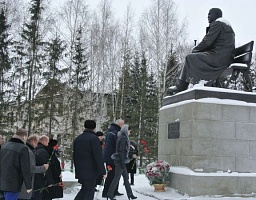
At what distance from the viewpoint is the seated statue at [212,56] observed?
9281 millimetres

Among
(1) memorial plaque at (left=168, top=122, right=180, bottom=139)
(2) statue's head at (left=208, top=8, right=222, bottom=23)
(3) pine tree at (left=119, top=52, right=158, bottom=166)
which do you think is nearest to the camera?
(1) memorial plaque at (left=168, top=122, right=180, bottom=139)

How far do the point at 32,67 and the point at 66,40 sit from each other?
3546 mm

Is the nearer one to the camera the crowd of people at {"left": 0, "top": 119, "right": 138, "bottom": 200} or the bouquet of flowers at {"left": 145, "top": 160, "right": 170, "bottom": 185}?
the crowd of people at {"left": 0, "top": 119, "right": 138, "bottom": 200}

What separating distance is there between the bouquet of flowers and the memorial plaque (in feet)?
2.45

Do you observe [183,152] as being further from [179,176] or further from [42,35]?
[42,35]

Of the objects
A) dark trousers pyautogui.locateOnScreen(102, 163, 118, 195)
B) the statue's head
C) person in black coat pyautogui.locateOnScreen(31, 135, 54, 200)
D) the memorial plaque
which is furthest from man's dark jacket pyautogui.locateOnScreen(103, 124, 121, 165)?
the statue's head

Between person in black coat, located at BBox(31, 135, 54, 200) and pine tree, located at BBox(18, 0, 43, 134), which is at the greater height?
pine tree, located at BBox(18, 0, 43, 134)

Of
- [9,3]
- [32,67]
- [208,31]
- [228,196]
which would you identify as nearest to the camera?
[228,196]

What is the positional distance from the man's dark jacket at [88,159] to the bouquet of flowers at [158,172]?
2.43m

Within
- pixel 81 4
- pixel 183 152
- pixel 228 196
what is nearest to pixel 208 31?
pixel 183 152

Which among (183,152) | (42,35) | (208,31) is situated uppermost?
(42,35)

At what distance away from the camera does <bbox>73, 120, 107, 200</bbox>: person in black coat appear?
6547 millimetres

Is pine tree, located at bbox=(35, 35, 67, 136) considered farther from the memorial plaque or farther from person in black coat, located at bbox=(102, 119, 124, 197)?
person in black coat, located at bbox=(102, 119, 124, 197)

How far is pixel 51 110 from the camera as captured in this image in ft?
85.0
